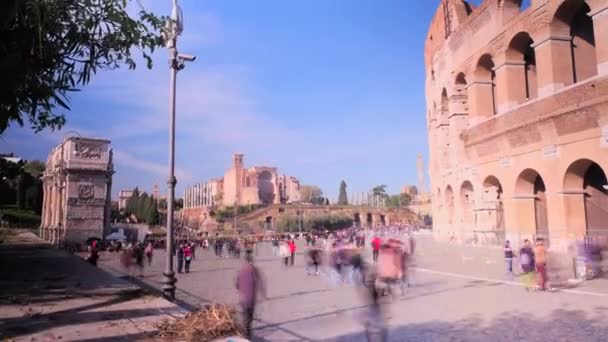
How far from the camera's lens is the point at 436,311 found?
30.9 feet

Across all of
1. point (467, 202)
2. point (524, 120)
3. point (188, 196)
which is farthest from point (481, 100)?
point (188, 196)

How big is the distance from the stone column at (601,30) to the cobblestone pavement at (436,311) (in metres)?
8.76

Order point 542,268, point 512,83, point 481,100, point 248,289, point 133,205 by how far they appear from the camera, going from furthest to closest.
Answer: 1. point 133,205
2. point 481,100
3. point 512,83
4. point 542,268
5. point 248,289

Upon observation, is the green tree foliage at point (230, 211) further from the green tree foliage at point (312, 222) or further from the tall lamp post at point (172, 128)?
the tall lamp post at point (172, 128)

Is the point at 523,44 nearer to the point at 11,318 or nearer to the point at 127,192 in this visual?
the point at 11,318

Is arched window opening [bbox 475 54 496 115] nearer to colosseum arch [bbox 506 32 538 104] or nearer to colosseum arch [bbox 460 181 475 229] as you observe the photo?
colosseum arch [bbox 506 32 538 104]

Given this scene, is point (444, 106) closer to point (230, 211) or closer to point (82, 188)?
point (82, 188)

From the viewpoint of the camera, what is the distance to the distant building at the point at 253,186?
104375mm

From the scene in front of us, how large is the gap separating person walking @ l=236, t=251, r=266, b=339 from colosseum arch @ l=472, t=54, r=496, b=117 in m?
20.9

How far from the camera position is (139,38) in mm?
6824

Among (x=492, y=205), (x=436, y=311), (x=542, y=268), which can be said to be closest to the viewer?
(x=436, y=311)

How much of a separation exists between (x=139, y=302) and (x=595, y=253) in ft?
46.5

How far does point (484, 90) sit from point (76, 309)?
23.4m

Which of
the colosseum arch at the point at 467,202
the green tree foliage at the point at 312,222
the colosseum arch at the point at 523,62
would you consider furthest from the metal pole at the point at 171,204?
the green tree foliage at the point at 312,222
